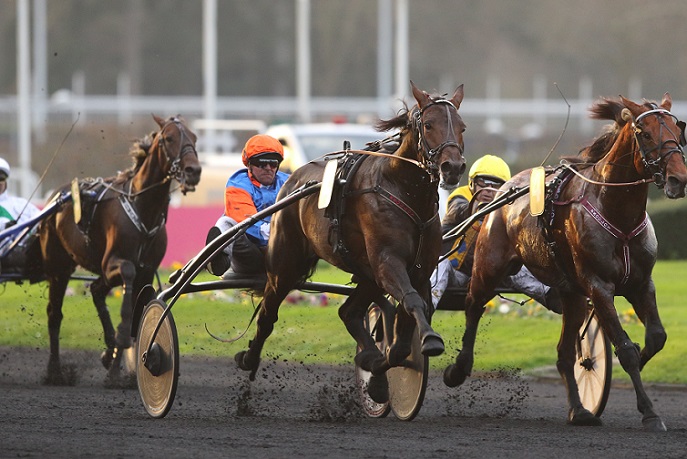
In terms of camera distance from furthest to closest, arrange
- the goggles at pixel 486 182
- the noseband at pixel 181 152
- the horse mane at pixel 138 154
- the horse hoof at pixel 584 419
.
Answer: the horse mane at pixel 138 154, the noseband at pixel 181 152, the goggles at pixel 486 182, the horse hoof at pixel 584 419

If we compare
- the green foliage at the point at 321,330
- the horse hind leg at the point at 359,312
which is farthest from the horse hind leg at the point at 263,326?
the green foliage at the point at 321,330

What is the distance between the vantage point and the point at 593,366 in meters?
8.76

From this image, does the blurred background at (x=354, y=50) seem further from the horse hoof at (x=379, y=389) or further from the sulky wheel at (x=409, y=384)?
the horse hoof at (x=379, y=389)

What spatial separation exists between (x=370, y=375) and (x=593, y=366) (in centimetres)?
133

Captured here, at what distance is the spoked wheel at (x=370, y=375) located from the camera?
28.1 ft

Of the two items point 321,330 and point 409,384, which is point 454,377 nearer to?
point 409,384

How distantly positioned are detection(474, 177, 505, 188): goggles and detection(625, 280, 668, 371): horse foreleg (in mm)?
1907

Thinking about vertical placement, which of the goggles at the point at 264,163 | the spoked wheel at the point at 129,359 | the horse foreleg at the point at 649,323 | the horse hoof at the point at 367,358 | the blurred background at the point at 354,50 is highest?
the blurred background at the point at 354,50

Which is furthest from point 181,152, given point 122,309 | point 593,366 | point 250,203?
point 593,366

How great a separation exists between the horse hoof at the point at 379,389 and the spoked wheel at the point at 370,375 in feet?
1.61

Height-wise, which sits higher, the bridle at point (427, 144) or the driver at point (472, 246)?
the bridle at point (427, 144)

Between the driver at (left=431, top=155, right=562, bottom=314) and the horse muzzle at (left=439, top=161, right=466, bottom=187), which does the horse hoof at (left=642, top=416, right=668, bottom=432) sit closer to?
the driver at (left=431, top=155, right=562, bottom=314)

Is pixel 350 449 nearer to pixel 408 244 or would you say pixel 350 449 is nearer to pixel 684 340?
pixel 408 244

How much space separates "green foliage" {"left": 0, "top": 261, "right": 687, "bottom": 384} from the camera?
11867mm
